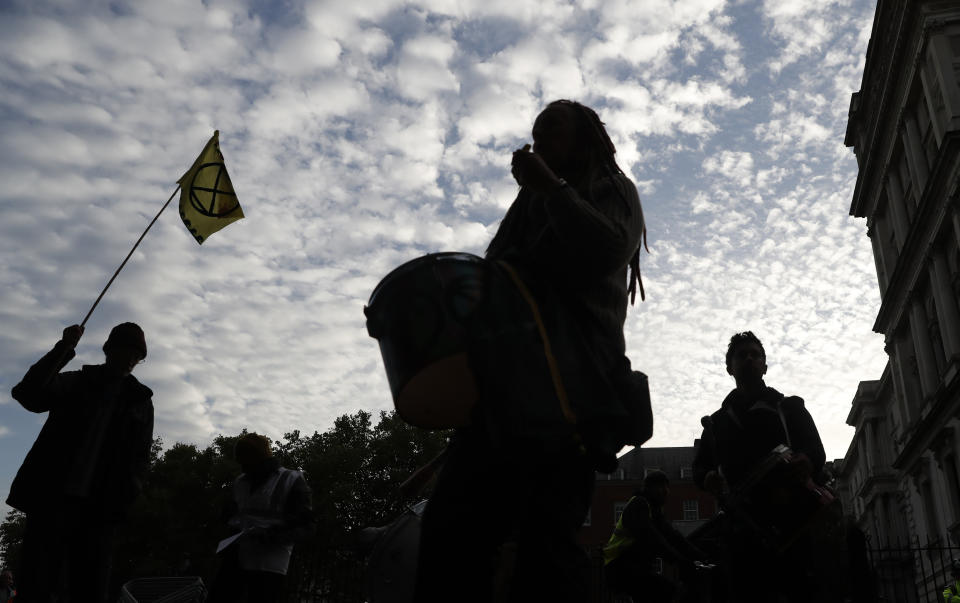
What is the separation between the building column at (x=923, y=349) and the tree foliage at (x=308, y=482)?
22.2m

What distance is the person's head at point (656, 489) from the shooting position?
23.7ft

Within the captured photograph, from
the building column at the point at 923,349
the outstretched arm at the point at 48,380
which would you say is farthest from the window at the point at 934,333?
the outstretched arm at the point at 48,380

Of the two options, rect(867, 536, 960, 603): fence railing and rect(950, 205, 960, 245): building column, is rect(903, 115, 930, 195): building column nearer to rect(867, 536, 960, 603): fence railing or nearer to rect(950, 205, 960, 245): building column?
rect(950, 205, 960, 245): building column

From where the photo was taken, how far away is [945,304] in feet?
94.0

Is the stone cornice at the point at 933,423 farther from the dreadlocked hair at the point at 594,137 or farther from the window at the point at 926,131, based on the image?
the dreadlocked hair at the point at 594,137

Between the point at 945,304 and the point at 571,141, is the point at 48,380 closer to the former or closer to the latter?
the point at 571,141

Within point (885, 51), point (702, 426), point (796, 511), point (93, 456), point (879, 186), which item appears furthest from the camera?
point (879, 186)

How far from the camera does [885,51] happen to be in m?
33.1

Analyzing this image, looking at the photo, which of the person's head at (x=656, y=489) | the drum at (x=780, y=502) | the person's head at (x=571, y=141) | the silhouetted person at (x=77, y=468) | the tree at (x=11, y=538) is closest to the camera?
the person's head at (x=571, y=141)

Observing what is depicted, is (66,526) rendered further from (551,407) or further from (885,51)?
(885,51)

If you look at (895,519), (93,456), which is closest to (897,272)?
(895,519)

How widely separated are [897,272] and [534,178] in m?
37.3

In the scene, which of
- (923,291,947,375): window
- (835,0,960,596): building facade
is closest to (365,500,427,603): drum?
(835,0,960,596): building facade

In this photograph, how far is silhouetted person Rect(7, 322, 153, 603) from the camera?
403 cm
